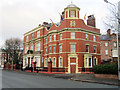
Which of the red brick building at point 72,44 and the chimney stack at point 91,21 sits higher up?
the chimney stack at point 91,21

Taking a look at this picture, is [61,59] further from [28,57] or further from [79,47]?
[28,57]

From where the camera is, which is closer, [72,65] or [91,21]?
[72,65]

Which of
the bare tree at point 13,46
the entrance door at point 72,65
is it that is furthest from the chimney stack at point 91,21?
the bare tree at point 13,46

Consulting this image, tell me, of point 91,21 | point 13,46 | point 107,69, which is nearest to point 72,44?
point 91,21

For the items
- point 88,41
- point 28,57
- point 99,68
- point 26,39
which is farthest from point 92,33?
point 26,39

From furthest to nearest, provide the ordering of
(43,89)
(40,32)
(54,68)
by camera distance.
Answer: (40,32) < (54,68) < (43,89)

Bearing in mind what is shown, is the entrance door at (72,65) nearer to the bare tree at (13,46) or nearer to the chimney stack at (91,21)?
the chimney stack at (91,21)

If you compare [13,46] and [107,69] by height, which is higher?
[13,46]

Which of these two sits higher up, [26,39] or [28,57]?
[26,39]

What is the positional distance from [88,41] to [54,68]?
35.3 feet

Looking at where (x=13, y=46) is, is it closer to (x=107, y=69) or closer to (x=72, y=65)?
(x=72, y=65)

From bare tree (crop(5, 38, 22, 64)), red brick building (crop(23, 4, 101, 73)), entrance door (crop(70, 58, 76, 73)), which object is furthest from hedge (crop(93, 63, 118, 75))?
bare tree (crop(5, 38, 22, 64))

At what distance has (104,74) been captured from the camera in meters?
20.5

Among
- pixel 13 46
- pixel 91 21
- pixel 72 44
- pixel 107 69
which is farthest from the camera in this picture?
pixel 13 46
